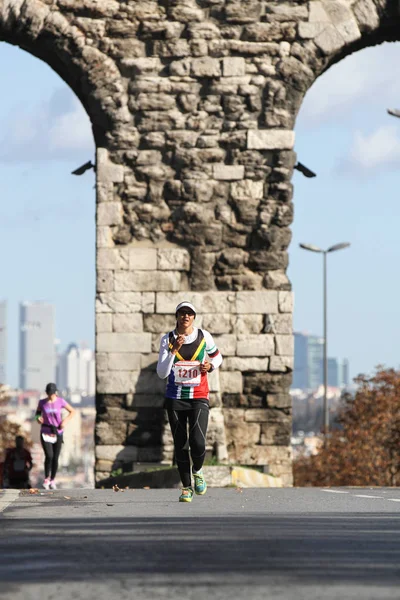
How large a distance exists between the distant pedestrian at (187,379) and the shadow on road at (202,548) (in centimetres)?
234

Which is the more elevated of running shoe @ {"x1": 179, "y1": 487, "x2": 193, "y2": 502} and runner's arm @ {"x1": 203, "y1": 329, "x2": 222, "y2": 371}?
runner's arm @ {"x1": 203, "y1": 329, "x2": 222, "y2": 371}

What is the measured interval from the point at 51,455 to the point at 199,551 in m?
10.8

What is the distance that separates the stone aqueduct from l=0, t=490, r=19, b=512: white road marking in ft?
16.2

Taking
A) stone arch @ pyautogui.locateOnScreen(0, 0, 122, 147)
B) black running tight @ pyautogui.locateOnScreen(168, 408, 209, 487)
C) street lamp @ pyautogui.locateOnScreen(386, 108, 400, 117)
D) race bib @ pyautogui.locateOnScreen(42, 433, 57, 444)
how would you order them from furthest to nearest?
street lamp @ pyautogui.locateOnScreen(386, 108, 400, 117) < stone arch @ pyautogui.locateOnScreen(0, 0, 122, 147) < race bib @ pyautogui.locateOnScreen(42, 433, 57, 444) < black running tight @ pyautogui.locateOnScreen(168, 408, 209, 487)

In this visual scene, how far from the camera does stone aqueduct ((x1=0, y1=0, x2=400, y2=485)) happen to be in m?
17.4

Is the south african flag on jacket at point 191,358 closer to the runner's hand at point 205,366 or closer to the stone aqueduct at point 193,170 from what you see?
the runner's hand at point 205,366

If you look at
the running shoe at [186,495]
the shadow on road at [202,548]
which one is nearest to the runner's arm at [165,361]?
the running shoe at [186,495]

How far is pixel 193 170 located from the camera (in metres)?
17.5

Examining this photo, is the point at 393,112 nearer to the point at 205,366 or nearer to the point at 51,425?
the point at 51,425

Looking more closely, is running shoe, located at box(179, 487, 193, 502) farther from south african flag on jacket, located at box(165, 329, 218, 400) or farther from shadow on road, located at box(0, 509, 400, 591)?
shadow on road, located at box(0, 509, 400, 591)

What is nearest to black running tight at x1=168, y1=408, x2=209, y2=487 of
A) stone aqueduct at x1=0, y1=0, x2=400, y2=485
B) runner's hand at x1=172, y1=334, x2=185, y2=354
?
runner's hand at x1=172, y1=334, x2=185, y2=354

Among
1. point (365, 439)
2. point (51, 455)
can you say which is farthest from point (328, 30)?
point (365, 439)

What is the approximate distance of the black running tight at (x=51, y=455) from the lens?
16719mm

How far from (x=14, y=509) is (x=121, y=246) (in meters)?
8.21
